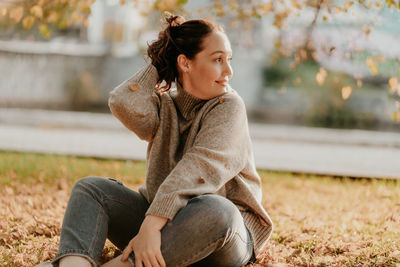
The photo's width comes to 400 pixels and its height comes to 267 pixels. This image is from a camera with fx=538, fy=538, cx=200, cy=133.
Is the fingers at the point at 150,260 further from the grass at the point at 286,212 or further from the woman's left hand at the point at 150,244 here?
the grass at the point at 286,212

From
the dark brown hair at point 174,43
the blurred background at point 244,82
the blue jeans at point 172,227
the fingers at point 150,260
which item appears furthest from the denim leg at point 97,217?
the blurred background at point 244,82

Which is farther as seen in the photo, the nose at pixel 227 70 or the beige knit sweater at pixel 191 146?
the nose at pixel 227 70

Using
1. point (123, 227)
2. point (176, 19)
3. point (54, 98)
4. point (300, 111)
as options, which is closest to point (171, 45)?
point (176, 19)

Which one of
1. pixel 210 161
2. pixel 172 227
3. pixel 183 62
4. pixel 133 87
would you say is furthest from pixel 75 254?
pixel 183 62

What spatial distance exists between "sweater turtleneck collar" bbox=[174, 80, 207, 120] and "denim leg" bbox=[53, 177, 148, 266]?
0.40 m

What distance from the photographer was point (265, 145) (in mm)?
8078

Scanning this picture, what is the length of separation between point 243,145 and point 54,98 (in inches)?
534

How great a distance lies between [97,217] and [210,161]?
478 mm

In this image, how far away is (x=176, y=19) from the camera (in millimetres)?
2262

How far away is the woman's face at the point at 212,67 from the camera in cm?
214

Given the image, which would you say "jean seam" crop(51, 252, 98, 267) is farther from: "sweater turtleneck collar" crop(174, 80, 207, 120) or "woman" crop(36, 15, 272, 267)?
"sweater turtleneck collar" crop(174, 80, 207, 120)

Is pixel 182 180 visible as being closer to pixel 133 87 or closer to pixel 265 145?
pixel 133 87

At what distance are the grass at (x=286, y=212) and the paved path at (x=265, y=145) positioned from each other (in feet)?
1.75

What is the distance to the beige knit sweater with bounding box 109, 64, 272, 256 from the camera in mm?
1934
